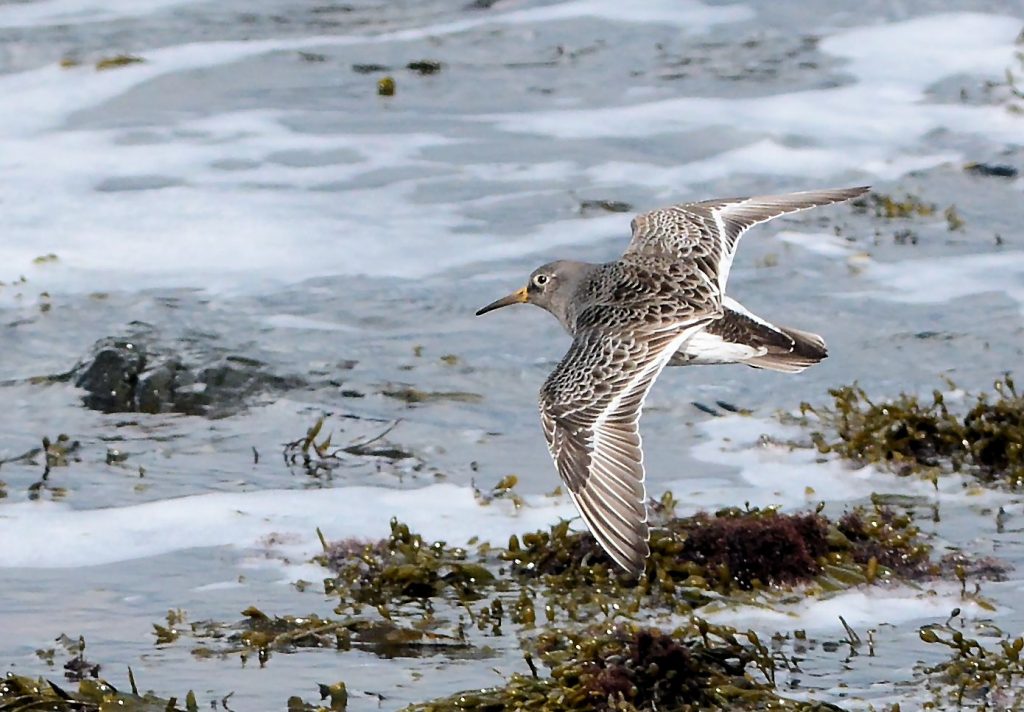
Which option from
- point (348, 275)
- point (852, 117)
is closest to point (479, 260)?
point (348, 275)

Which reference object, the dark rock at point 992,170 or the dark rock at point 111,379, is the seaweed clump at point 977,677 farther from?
the dark rock at point 992,170

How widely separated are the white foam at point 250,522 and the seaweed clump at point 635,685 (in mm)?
1587

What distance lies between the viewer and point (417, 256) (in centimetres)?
950

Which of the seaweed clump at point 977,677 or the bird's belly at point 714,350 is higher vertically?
the bird's belly at point 714,350

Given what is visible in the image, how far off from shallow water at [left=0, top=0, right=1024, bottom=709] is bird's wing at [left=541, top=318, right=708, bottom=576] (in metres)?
0.47

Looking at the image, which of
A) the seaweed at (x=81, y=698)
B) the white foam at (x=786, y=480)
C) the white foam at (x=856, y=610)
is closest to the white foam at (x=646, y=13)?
the white foam at (x=786, y=480)

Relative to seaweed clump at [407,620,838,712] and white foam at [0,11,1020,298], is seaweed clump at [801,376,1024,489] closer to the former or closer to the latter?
seaweed clump at [407,620,838,712]

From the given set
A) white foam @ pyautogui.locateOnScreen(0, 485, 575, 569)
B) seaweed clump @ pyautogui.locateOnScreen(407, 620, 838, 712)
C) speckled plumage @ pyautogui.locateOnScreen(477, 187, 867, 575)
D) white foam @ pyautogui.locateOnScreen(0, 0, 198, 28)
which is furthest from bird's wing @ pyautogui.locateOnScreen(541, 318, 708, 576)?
white foam @ pyautogui.locateOnScreen(0, 0, 198, 28)

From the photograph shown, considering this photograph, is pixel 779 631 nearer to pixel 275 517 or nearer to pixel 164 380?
pixel 275 517

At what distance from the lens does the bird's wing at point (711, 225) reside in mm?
6777

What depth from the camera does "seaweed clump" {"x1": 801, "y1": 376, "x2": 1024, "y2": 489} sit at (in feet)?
21.0

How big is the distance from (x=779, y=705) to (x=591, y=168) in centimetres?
689

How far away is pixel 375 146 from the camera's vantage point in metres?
11.1

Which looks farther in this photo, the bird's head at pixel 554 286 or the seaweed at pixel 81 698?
the bird's head at pixel 554 286
